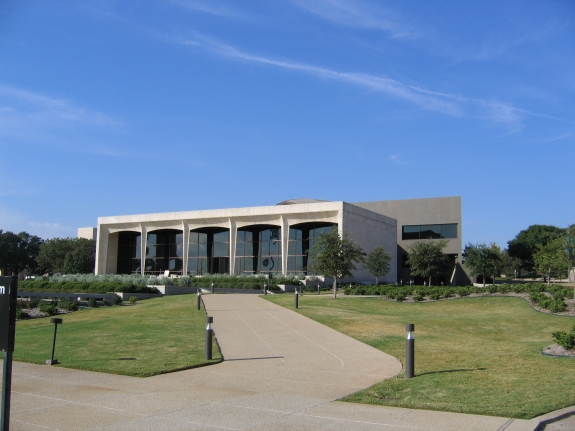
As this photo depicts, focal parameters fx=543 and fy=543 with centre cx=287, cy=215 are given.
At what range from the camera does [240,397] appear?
28.1ft

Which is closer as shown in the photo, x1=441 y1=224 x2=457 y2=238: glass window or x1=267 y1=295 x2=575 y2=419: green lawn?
x1=267 y1=295 x2=575 y2=419: green lawn

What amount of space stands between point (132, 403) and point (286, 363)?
4390 mm

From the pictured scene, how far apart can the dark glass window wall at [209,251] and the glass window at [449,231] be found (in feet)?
89.2

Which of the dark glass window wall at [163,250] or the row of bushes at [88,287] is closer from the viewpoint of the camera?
the row of bushes at [88,287]

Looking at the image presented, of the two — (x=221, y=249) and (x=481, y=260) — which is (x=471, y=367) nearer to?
(x=481, y=260)

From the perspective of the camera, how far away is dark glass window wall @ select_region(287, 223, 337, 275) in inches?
2245

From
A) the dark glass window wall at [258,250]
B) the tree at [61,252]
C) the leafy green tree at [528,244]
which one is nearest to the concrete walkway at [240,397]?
the dark glass window wall at [258,250]

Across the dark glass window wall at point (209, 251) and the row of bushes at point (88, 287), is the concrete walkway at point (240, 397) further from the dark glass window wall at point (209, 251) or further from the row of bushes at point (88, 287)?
the dark glass window wall at point (209, 251)

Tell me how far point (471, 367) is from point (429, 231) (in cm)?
6046

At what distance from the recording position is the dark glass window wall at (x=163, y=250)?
6625 cm

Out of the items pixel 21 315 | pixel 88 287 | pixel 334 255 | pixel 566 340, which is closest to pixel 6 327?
pixel 566 340

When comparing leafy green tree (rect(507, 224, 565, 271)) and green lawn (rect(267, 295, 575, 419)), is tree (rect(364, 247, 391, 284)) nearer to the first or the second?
green lawn (rect(267, 295, 575, 419))

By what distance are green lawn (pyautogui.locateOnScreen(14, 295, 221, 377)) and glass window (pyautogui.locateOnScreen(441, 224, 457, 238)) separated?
166 feet

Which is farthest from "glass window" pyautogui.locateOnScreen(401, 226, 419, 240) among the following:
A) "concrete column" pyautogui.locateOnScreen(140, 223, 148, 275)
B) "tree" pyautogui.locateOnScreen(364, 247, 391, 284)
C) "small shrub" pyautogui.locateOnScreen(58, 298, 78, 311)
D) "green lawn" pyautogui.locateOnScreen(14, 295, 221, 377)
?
"green lawn" pyautogui.locateOnScreen(14, 295, 221, 377)
